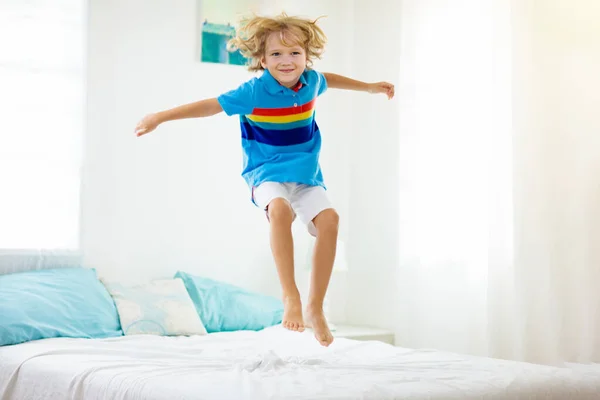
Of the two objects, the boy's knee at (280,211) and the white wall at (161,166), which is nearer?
the boy's knee at (280,211)

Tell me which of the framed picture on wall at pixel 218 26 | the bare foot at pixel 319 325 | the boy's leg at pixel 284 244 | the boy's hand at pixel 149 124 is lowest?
the bare foot at pixel 319 325

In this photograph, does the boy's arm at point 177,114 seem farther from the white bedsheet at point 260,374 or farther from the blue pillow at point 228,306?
the blue pillow at point 228,306

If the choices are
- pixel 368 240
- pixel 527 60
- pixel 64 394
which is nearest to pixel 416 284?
pixel 368 240

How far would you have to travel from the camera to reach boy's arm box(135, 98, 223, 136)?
2.61 metres

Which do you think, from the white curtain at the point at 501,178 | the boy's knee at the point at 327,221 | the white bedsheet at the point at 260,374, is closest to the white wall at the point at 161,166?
the white curtain at the point at 501,178

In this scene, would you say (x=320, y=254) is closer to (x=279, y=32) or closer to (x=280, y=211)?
(x=280, y=211)

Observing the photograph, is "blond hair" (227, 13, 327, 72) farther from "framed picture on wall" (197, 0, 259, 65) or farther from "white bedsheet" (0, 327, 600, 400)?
"framed picture on wall" (197, 0, 259, 65)

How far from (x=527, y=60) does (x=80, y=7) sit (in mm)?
2251

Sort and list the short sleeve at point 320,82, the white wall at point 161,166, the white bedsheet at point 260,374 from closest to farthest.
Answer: the white bedsheet at point 260,374 < the short sleeve at point 320,82 < the white wall at point 161,166

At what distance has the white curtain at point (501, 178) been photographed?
140 inches

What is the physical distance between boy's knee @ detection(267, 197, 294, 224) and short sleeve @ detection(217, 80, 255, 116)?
0.33 meters

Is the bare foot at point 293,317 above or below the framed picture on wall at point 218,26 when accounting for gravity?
below

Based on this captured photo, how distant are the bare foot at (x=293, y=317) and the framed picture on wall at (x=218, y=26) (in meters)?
2.30

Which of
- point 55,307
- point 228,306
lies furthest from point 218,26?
point 55,307
